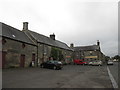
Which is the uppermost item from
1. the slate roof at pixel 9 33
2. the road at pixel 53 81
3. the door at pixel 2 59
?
the slate roof at pixel 9 33

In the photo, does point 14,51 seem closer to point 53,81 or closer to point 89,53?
point 53,81

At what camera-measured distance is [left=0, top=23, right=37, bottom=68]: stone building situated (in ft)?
55.1

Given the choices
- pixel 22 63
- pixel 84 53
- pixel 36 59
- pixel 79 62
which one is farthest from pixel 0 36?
pixel 84 53

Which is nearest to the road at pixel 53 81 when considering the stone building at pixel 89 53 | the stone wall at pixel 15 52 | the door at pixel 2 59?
the door at pixel 2 59

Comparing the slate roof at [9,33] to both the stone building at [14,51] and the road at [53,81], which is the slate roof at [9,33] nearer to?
the stone building at [14,51]

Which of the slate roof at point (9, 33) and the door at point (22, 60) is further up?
the slate roof at point (9, 33)

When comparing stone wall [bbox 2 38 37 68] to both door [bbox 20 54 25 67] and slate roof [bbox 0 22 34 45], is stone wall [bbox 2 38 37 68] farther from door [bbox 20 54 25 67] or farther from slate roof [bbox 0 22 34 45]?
slate roof [bbox 0 22 34 45]

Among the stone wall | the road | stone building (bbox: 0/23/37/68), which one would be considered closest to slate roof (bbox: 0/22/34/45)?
stone building (bbox: 0/23/37/68)

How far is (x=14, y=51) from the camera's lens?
743 inches

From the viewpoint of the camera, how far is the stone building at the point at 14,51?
16797mm

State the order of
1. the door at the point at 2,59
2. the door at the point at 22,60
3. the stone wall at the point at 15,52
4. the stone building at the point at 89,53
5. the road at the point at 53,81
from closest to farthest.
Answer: the road at the point at 53,81 < the door at the point at 2,59 < the stone wall at the point at 15,52 < the door at the point at 22,60 < the stone building at the point at 89,53

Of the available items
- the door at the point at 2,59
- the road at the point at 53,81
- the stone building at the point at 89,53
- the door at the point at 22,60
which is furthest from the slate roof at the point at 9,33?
the stone building at the point at 89,53

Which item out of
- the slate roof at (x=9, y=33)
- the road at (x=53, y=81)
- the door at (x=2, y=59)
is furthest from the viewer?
the slate roof at (x=9, y=33)

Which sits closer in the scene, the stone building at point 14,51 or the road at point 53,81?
the road at point 53,81
